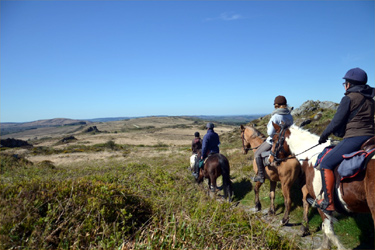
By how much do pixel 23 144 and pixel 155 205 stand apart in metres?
58.5

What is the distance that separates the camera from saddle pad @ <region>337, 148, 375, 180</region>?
3.56 metres

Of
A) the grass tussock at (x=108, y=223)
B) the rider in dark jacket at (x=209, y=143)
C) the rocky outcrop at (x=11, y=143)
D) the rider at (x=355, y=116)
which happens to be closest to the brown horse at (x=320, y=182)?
the rider at (x=355, y=116)

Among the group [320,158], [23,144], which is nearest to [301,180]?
[320,158]

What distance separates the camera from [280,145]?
5.98 metres

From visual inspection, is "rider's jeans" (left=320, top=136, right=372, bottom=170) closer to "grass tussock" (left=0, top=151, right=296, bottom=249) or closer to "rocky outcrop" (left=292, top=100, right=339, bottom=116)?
"grass tussock" (left=0, top=151, right=296, bottom=249)

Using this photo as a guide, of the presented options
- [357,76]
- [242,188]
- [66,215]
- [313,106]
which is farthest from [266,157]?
[313,106]

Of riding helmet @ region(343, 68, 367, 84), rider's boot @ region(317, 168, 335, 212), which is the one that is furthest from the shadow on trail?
riding helmet @ region(343, 68, 367, 84)

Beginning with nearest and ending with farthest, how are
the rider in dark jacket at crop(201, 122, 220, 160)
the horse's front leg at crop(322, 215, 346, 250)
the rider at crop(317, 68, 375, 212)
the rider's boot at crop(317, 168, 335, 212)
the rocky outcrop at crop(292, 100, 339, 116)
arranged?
the rider at crop(317, 68, 375, 212) → the rider's boot at crop(317, 168, 335, 212) → the horse's front leg at crop(322, 215, 346, 250) → the rider in dark jacket at crop(201, 122, 220, 160) → the rocky outcrop at crop(292, 100, 339, 116)

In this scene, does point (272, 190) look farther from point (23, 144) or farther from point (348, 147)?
point (23, 144)

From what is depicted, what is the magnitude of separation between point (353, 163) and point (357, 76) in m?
1.58

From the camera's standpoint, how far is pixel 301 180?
6.47 meters

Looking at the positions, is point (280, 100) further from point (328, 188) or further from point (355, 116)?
point (328, 188)

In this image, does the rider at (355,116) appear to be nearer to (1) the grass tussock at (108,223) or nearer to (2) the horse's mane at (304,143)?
(2) the horse's mane at (304,143)

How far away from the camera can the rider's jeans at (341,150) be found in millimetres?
3803
